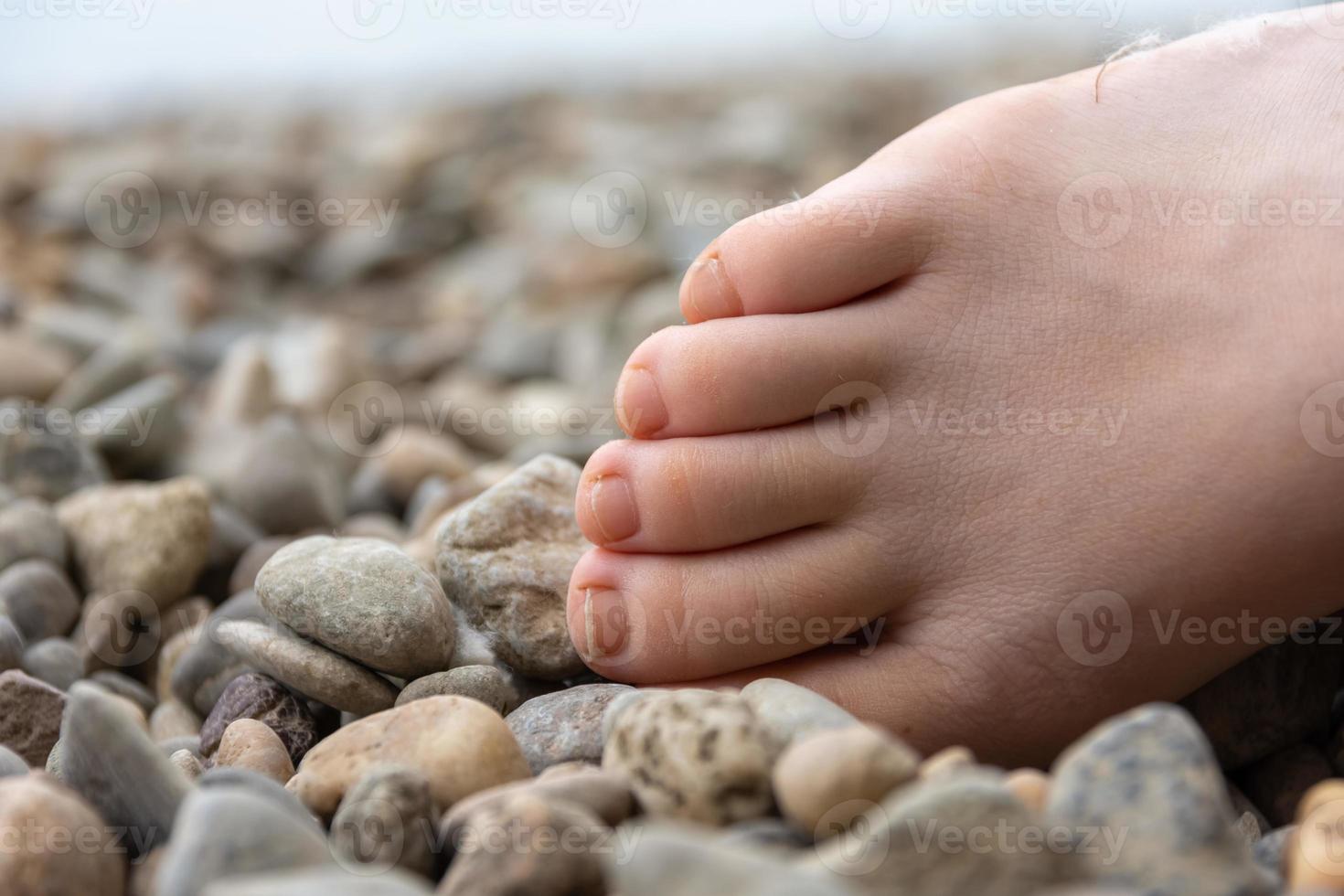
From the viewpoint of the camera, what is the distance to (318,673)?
101cm

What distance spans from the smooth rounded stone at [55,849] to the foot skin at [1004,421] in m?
0.46

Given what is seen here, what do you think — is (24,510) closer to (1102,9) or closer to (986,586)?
(986,586)

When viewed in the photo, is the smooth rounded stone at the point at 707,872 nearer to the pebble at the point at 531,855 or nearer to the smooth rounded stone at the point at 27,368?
the pebble at the point at 531,855

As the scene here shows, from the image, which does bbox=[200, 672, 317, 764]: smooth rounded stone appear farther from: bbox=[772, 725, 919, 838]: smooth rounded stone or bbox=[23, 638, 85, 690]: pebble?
bbox=[772, 725, 919, 838]: smooth rounded stone

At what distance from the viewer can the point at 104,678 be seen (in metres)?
1.22

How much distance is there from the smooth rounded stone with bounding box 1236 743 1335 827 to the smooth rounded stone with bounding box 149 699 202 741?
936 millimetres

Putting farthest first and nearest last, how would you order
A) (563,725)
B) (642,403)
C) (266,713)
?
(642,403)
(266,713)
(563,725)

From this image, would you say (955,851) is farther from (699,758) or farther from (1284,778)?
(1284,778)

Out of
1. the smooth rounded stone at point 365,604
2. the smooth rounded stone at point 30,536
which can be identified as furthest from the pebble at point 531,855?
the smooth rounded stone at point 30,536

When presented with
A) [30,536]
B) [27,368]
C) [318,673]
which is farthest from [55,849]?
[27,368]

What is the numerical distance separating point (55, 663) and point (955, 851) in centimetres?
92

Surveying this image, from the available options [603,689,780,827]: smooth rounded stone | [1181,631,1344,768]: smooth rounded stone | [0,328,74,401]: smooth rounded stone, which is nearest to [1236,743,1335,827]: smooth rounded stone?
[1181,631,1344,768]: smooth rounded stone

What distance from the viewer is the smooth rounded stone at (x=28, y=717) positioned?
38.5 inches

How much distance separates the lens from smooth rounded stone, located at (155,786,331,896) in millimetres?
606
